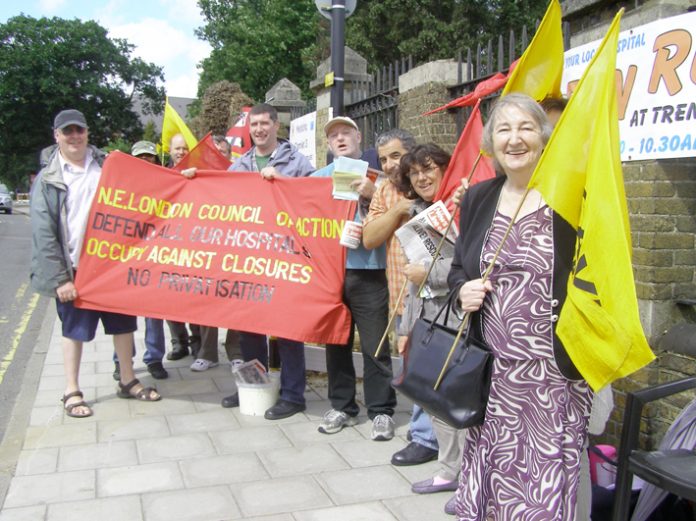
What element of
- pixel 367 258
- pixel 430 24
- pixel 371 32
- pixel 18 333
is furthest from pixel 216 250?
pixel 371 32

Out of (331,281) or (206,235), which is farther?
(206,235)

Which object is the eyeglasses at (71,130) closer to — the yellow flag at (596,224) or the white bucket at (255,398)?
the white bucket at (255,398)

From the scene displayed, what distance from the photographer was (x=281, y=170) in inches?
195

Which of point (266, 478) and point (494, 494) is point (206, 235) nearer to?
point (266, 478)

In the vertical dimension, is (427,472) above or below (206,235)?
below

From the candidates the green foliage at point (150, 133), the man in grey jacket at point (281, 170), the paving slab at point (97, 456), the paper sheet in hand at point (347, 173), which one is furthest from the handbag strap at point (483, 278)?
the green foliage at point (150, 133)

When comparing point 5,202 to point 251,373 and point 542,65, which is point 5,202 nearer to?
point 251,373

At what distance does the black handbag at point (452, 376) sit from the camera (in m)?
2.57

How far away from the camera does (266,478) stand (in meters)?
3.88

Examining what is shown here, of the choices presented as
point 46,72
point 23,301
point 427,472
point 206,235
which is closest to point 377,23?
point 23,301

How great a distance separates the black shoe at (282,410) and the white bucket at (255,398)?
2.6 inches

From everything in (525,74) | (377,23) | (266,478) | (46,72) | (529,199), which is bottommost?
(266,478)

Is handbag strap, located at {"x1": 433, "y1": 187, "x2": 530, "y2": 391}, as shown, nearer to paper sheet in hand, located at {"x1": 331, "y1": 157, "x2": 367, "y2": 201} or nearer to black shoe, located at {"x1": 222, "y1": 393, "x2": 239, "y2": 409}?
paper sheet in hand, located at {"x1": 331, "y1": 157, "x2": 367, "y2": 201}

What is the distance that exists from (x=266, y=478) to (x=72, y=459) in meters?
1.19
